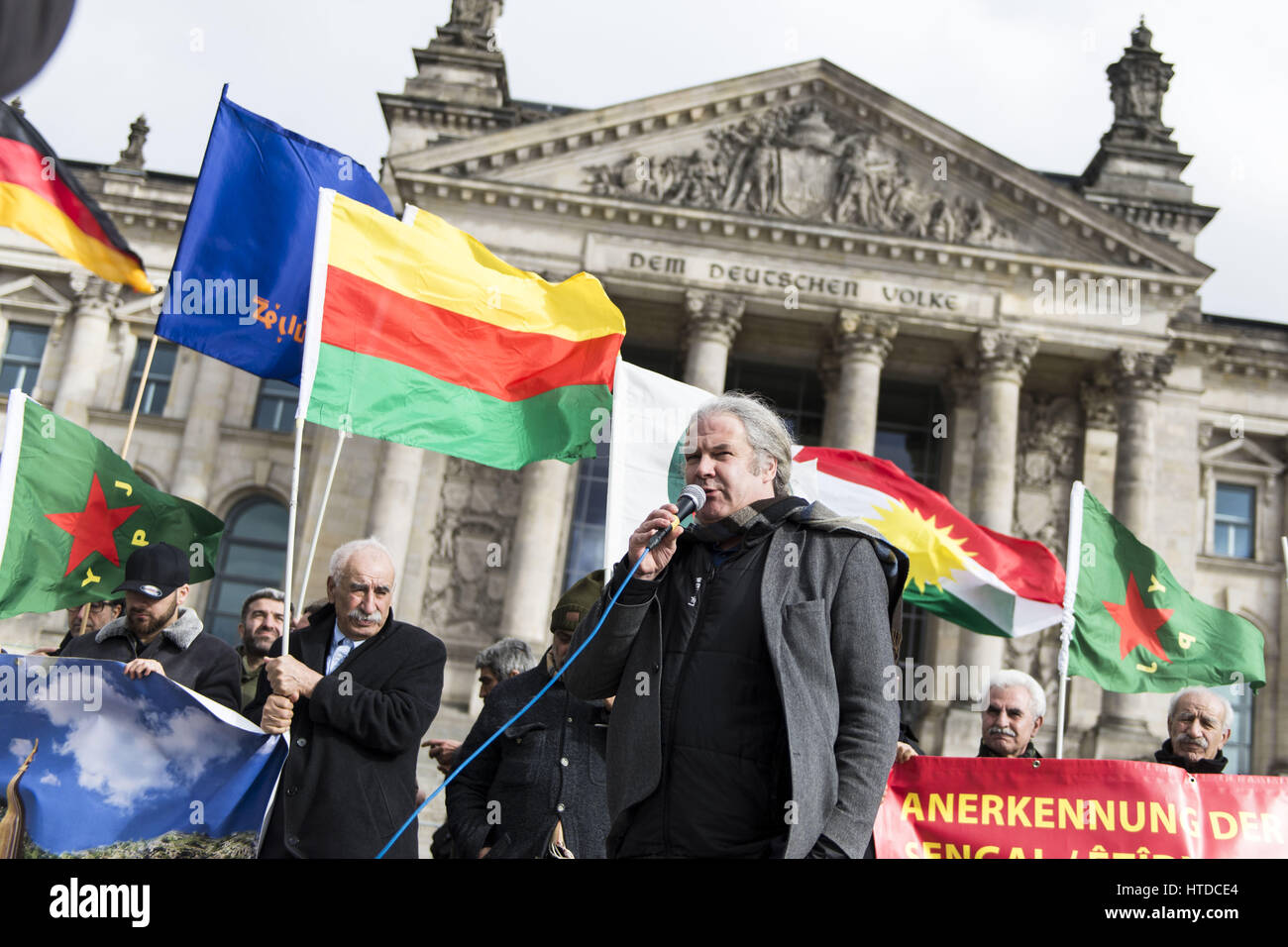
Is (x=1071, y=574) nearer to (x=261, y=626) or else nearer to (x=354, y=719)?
(x=261, y=626)

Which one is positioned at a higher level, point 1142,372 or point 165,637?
point 1142,372

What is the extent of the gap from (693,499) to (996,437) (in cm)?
2509

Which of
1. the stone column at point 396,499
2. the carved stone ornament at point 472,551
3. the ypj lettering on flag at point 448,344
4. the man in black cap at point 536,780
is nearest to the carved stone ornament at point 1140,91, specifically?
the carved stone ornament at point 472,551

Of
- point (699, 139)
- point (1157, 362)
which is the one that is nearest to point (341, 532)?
point (699, 139)

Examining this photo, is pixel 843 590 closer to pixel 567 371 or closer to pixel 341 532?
pixel 567 371

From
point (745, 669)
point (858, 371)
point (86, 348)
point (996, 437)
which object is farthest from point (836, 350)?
point (745, 669)

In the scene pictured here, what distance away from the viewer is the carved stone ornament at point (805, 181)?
28594 mm

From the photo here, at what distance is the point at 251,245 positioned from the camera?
23.2 feet

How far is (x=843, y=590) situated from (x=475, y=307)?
184 inches

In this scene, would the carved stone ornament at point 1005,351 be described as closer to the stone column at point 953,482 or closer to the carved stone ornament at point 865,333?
the stone column at point 953,482

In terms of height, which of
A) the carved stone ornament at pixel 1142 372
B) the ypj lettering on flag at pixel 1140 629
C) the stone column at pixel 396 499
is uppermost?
the carved stone ornament at pixel 1142 372

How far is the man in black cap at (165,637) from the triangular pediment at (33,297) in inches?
1155

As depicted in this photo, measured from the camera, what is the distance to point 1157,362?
91.8 feet
